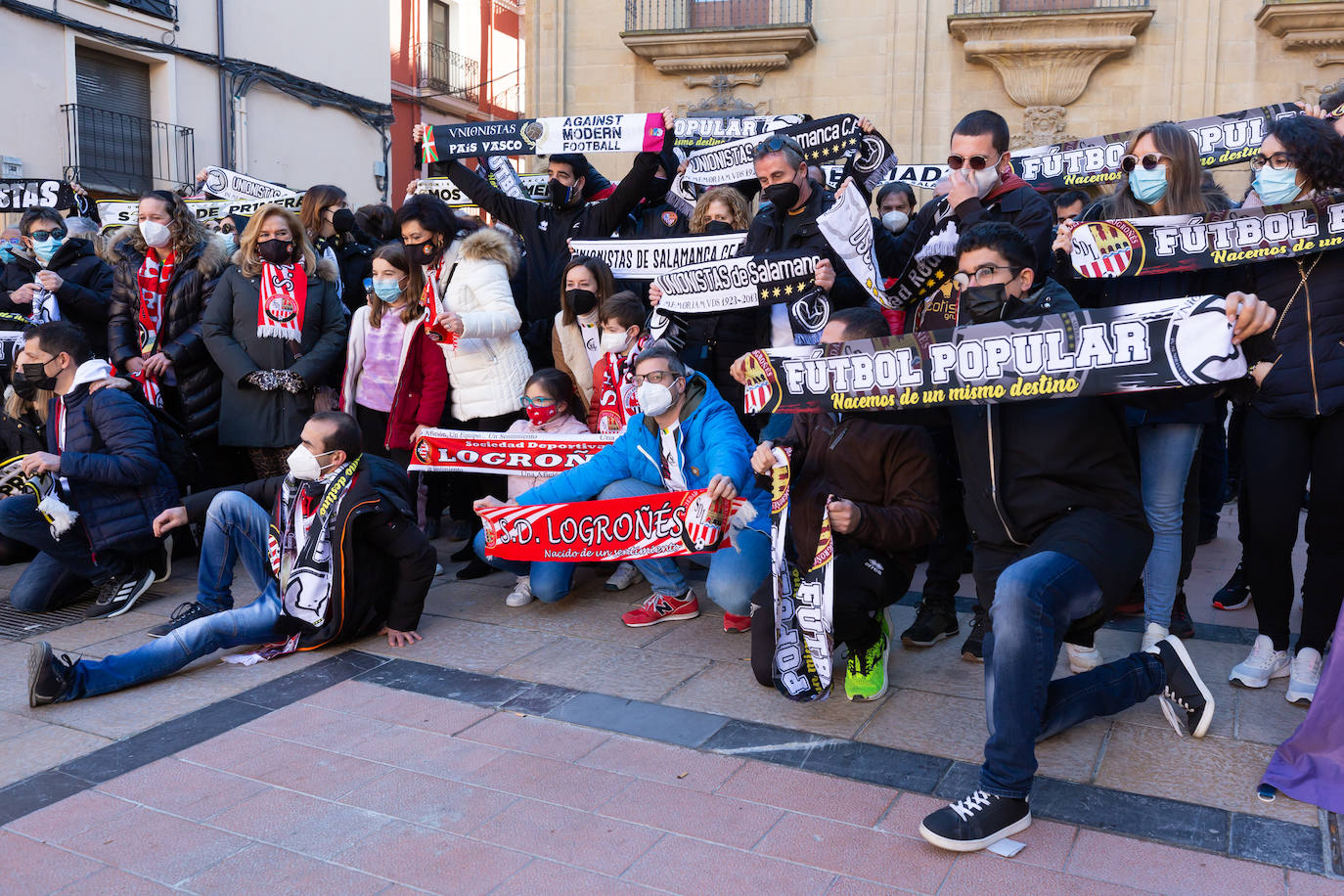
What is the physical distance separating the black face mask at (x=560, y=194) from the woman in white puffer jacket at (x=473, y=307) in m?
0.74

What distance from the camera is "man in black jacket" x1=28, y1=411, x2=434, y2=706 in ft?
14.8

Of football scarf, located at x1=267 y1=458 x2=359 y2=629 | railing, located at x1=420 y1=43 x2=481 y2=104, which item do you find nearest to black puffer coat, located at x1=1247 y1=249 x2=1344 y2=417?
football scarf, located at x1=267 y1=458 x2=359 y2=629

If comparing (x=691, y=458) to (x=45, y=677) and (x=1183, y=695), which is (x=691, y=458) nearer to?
(x=1183, y=695)

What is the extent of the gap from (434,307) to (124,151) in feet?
48.6

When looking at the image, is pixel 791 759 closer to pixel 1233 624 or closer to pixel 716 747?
pixel 716 747

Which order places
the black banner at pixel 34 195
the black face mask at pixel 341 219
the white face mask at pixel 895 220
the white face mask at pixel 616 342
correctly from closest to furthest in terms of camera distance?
the white face mask at pixel 616 342 → the black face mask at pixel 341 219 → the white face mask at pixel 895 220 → the black banner at pixel 34 195

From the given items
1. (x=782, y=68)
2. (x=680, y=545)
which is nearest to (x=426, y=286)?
(x=680, y=545)

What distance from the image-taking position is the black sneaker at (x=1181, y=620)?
4707 mm

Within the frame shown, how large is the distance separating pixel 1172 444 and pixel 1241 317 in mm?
1144

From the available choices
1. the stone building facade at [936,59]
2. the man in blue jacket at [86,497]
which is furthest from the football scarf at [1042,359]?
the stone building facade at [936,59]

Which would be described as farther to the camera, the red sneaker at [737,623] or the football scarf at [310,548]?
the red sneaker at [737,623]

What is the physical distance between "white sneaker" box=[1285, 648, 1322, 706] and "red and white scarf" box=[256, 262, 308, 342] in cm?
523

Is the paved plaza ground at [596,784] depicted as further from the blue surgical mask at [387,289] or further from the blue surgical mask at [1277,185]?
the blue surgical mask at [387,289]

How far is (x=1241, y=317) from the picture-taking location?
3125mm
